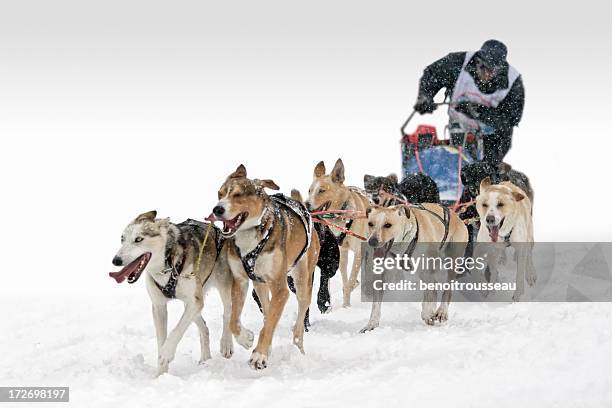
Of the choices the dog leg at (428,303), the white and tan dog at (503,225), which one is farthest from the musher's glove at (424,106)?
the dog leg at (428,303)

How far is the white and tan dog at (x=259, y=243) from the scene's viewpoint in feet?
13.5

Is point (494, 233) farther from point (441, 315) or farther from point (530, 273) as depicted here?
point (441, 315)

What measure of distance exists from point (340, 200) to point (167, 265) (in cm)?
247

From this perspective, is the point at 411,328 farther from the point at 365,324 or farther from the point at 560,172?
the point at 560,172

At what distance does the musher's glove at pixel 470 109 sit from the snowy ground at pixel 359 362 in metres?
2.21

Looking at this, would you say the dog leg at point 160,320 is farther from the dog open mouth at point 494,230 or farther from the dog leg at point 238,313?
the dog open mouth at point 494,230

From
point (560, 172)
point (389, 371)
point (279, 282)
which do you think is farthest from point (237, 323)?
point (560, 172)

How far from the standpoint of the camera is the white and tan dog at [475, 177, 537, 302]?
598cm

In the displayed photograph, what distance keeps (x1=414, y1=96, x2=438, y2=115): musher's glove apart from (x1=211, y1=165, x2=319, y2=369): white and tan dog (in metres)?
3.41

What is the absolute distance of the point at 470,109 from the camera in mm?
7297

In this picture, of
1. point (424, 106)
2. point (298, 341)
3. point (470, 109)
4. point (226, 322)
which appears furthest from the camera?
point (424, 106)

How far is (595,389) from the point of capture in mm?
3045

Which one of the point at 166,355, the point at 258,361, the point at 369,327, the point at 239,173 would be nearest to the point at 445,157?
the point at 369,327

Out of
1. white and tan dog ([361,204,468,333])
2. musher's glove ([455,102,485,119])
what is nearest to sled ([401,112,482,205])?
musher's glove ([455,102,485,119])
